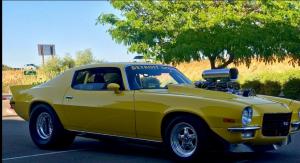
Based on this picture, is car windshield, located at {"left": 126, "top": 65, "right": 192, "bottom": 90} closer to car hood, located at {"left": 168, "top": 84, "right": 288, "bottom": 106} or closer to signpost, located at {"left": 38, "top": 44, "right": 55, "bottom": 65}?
car hood, located at {"left": 168, "top": 84, "right": 288, "bottom": 106}

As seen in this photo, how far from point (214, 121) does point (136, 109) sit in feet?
4.35

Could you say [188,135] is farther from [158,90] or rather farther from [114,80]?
[114,80]

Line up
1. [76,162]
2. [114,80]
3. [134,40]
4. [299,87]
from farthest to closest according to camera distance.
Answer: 1. [134,40]
2. [299,87]
3. [114,80]
4. [76,162]

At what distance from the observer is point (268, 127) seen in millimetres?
7316

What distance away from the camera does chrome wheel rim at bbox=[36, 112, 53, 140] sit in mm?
9453

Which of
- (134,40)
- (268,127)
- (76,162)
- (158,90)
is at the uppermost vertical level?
(134,40)

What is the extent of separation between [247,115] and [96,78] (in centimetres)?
292

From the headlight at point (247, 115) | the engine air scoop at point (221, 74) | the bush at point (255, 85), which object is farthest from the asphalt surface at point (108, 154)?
the bush at point (255, 85)

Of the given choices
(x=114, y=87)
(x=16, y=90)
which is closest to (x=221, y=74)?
(x=114, y=87)

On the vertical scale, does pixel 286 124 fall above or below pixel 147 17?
below

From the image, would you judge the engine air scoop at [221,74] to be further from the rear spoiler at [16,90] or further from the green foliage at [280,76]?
the green foliage at [280,76]

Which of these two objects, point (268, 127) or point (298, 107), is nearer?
point (268, 127)

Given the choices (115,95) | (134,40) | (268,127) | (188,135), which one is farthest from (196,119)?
(134,40)

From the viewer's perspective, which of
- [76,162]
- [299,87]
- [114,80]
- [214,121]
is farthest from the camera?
[299,87]
